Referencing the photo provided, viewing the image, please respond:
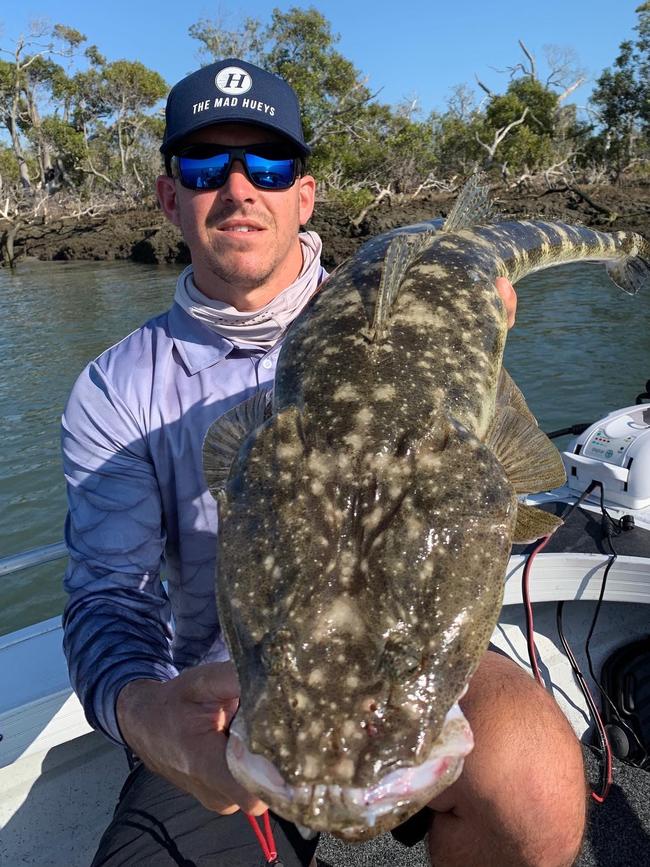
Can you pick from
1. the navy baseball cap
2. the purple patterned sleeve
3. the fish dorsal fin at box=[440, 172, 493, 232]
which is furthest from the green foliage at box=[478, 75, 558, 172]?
the purple patterned sleeve

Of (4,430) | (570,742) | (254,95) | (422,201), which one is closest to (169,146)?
(254,95)

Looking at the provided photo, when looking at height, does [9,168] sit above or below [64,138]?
below

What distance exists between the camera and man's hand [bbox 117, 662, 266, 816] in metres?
1.79

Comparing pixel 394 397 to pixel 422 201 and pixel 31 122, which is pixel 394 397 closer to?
pixel 422 201

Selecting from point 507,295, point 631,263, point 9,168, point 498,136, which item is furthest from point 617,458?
point 9,168

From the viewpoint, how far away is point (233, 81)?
274cm

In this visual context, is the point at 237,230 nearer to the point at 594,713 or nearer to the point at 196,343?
the point at 196,343

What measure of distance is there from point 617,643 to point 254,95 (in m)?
3.72

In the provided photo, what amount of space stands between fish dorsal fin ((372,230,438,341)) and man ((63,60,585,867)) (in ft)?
1.73

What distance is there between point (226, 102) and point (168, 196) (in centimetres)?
57

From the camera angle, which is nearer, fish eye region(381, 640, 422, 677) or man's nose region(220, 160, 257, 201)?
fish eye region(381, 640, 422, 677)

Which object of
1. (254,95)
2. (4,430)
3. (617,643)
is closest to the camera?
(254,95)

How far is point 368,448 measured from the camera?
178 cm

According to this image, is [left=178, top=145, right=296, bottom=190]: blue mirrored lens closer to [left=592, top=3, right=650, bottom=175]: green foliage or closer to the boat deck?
the boat deck
